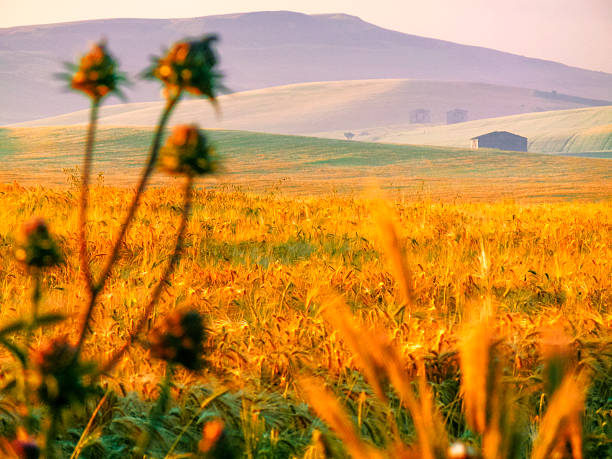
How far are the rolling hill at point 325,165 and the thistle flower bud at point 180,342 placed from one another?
23328mm

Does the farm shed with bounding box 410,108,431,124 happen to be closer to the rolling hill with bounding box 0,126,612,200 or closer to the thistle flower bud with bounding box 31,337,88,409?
the rolling hill with bounding box 0,126,612,200

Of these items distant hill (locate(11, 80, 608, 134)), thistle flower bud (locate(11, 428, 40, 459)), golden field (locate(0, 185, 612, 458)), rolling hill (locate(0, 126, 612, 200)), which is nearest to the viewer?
thistle flower bud (locate(11, 428, 40, 459))

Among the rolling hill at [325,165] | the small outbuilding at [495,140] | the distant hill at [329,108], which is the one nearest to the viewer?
the rolling hill at [325,165]

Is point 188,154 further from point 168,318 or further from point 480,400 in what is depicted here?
point 480,400

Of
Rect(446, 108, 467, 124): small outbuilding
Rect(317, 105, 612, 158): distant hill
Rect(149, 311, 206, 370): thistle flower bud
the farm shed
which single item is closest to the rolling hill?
Rect(149, 311, 206, 370): thistle flower bud

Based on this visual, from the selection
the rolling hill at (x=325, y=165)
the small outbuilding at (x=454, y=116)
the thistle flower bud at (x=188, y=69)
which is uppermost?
the small outbuilding at (x=454, y=116)

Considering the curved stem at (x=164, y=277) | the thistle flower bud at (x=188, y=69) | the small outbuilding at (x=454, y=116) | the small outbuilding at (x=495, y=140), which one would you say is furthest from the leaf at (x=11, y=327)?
the small outbuilding at (x=454, y=116)

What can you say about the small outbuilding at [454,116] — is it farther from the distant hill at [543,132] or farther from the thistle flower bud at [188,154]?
the thistle flower bud at [188,154]

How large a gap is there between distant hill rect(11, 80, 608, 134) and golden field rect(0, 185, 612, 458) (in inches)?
4499

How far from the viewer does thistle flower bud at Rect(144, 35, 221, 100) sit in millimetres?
1112

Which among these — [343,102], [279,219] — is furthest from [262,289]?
[343,102]

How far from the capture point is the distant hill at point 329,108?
136 metres

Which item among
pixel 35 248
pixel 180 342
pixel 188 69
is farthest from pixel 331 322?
pixel 35 248

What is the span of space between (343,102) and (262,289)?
15810cm
